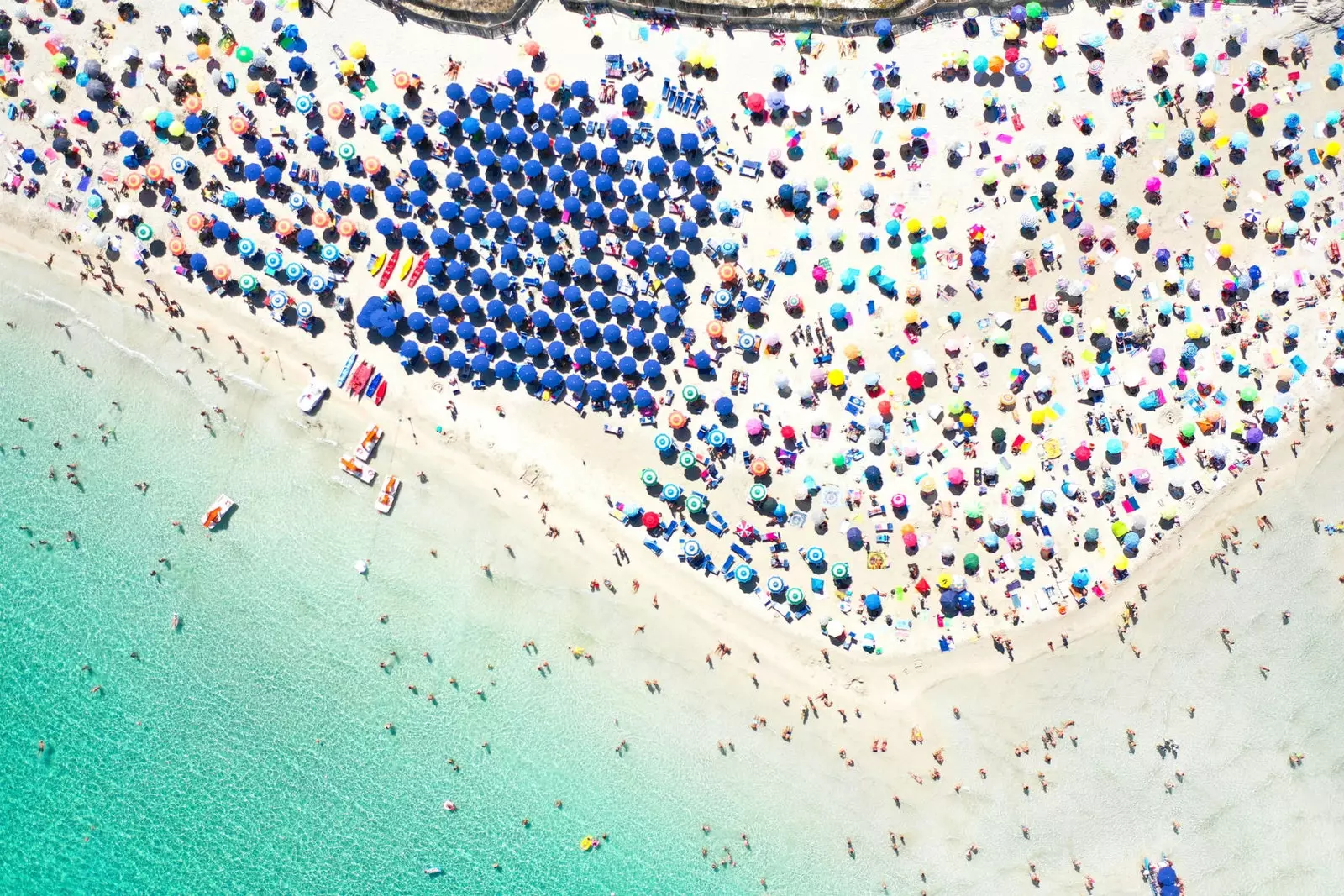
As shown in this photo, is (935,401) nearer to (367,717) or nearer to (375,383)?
(375,383)

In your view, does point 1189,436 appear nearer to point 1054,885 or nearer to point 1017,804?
point 1017,804

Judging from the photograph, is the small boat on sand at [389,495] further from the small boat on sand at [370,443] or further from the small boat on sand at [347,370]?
the small boat on sand at [347,370]

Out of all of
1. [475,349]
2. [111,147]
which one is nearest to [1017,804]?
[475,349]

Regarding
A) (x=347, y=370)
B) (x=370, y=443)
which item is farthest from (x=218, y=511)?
(x=347, y=370)

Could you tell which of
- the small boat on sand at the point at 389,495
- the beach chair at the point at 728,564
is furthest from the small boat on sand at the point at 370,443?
the beach chair at the point at 728,564

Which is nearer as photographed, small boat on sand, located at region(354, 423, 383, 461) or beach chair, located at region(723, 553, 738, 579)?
small boat on sand, located at region(354, 423, 383, 461)

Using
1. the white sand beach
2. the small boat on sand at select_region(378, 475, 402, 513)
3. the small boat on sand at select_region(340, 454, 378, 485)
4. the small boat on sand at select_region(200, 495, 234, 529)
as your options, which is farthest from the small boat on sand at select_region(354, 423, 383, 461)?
the small boat on sand at select_region(200, 495, 234, 529)

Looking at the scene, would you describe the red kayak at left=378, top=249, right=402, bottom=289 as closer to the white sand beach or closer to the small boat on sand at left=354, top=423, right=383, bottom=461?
the white sand beach
